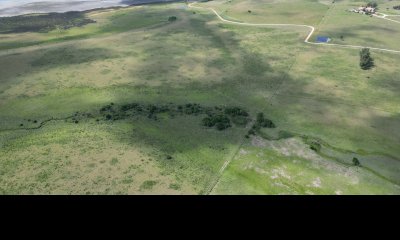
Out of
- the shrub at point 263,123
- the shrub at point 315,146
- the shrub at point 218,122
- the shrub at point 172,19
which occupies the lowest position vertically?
the shrub at point 315,146

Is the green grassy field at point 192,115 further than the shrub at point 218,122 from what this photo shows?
No

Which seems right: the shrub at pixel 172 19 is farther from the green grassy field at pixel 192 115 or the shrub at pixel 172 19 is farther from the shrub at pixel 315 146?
the shrub at pixel 315 146

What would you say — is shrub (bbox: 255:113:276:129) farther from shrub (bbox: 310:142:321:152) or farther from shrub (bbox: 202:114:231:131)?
shrub (bbox: 310:142:321:152)

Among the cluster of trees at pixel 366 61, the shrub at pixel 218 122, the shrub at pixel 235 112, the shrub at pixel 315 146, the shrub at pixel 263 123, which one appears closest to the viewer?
the shrub at pixel 315 146

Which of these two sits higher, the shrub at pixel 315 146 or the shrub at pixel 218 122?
the shrub at pixel 218 122

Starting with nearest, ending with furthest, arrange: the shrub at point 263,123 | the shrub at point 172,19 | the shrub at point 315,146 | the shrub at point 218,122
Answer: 1. the shrub at point 315,146
2. the shrub at point 218,122
3. the shrub at point 263,123
4. the shrub at point 172,19

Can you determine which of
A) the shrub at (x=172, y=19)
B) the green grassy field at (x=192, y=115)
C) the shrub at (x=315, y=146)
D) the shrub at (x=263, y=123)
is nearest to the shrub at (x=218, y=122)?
the green grassy field at (x=192, y=115)

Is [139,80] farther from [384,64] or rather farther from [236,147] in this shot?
[384,64]

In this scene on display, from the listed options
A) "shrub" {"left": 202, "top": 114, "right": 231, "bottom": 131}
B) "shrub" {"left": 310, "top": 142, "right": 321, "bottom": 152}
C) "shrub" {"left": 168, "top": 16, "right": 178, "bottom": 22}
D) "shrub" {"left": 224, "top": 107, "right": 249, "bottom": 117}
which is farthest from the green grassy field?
"shrub" {"left": 168, "top": 16, "right": 178, "bottom": 22}

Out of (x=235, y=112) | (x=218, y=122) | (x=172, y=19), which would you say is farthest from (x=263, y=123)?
(x=172, y=19)
